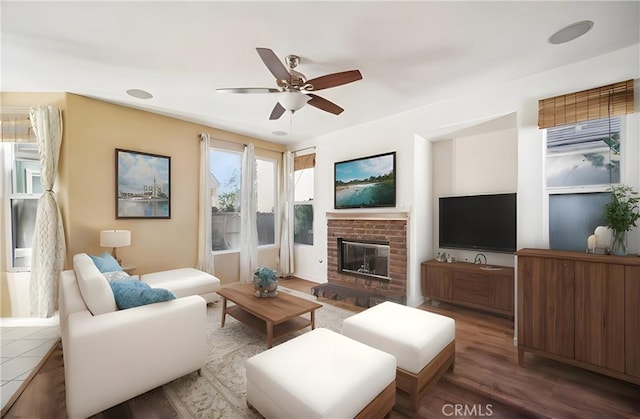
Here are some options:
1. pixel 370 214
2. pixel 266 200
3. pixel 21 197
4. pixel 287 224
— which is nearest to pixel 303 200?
pixel 287 224

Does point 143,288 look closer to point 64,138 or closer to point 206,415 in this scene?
point 206,415

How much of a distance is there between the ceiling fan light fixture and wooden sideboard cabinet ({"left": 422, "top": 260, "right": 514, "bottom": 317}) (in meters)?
2.69

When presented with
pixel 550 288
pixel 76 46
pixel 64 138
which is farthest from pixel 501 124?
pixel 64 138

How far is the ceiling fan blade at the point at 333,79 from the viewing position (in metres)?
2.08

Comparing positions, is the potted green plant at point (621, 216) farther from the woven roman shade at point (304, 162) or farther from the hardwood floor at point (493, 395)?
the woven roman shade at point (304, 162)

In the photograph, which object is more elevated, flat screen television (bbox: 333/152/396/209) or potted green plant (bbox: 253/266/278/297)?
flat screen television (bbox: 333/152/396/209)

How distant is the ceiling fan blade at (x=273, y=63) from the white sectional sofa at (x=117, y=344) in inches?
74.4

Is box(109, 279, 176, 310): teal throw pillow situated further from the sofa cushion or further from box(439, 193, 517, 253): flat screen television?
box(439, 193, 517, 253): flat screen television

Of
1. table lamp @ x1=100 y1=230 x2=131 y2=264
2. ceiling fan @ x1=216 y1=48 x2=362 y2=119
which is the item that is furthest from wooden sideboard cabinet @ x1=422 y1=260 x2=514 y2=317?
table lamp @ x1=100 y1=230 x2=131 y2=264

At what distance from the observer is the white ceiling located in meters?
1.81

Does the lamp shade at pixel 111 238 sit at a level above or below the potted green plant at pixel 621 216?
below

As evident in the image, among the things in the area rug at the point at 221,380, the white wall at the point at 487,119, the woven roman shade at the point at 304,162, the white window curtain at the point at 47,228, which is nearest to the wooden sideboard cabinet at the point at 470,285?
the white wall at the point at 487,119

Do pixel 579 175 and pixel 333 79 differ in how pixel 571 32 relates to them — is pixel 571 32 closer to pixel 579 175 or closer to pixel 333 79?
pixel 579 175

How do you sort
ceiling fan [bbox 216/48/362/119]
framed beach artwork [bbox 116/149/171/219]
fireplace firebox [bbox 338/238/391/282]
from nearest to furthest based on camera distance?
ceiling fan [bbox 216/48/362/119] < framed beach artwork [bbox 116/149/171/219] < fireplace firebox [bbox 338/238/391/282]
